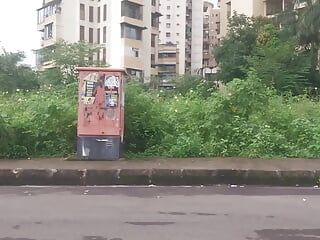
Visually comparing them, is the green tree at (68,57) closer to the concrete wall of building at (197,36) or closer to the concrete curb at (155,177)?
the concrete curb at (155,177)

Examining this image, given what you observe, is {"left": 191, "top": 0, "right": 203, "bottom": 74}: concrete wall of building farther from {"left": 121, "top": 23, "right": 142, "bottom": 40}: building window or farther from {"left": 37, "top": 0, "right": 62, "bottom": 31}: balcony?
{"left": 121, "top": 23, "right": 142, "bottom": 40}: building window

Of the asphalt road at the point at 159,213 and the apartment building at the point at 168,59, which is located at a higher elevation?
the apartment building at the point at 168,59

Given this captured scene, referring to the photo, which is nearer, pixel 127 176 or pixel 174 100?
pixel 127 176

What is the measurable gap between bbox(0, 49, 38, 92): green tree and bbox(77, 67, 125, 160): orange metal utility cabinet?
31.9m

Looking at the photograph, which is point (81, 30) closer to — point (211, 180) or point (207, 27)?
point (207, 27)

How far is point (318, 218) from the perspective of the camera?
661 centimetres

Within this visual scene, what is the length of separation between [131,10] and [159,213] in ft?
184

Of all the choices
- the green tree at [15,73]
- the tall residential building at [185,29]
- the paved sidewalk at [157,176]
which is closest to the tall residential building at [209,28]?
the tall residential building at [185,29]

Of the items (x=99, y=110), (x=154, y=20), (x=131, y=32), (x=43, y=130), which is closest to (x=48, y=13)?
(x=154, y=20)

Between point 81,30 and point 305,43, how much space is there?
38.7 metres

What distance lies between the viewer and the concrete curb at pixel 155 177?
31.3 ft

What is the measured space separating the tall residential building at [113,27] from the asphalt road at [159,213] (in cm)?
4463

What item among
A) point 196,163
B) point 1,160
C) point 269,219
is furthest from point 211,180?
point 1,160

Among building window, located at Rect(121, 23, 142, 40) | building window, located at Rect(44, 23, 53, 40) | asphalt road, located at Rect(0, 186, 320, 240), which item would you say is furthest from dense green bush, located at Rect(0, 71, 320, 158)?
building window, located at Rect(44, 23, 53, 40)
